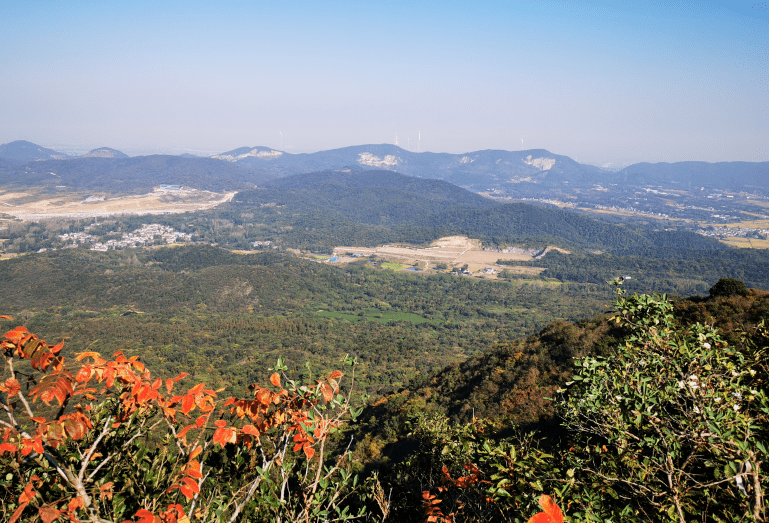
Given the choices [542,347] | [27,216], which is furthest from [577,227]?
[27,216]

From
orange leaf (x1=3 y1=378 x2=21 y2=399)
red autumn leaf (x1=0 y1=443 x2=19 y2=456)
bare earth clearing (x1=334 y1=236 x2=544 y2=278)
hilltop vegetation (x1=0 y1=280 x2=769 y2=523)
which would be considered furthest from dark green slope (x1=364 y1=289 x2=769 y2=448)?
bare earth clearing (x1=334 y1=236 x2=544 y2=278)

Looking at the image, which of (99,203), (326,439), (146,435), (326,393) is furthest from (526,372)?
(99,203)

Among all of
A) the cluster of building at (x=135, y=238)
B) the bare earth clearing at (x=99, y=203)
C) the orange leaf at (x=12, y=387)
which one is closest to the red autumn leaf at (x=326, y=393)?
the orange leaf at (x=12, y=387)

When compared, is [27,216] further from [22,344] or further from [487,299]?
[22,344]

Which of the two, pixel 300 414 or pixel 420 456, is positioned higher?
pixel 300 414

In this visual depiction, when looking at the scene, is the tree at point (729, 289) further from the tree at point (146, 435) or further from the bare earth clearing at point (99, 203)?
the bare earth clearing at point (99, 203)

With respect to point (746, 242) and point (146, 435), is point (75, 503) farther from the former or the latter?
point (746, 242)

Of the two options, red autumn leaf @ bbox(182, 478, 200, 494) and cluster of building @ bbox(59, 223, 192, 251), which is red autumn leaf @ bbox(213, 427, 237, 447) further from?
cluster of building @ bbox(59, 223, 192, 251)
